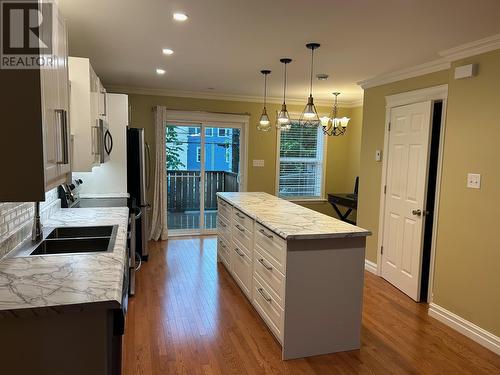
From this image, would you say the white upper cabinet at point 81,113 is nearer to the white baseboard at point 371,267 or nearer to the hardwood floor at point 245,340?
the hardwood floor at point 245,340

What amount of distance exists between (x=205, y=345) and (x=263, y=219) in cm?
106

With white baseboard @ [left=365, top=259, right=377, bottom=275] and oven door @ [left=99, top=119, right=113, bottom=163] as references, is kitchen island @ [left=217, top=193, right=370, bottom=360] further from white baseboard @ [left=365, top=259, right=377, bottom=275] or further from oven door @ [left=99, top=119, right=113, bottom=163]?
white baseboard @ [left=365, top=259, right=377, bottom=275]

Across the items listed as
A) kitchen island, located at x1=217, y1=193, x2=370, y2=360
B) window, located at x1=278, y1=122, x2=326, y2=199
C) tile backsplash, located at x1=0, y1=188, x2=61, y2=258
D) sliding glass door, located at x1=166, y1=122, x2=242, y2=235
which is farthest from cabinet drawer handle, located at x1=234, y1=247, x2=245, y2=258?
window, located at x1=278, y1=122, x2=326, y2=199

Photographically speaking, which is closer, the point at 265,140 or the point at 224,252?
the point at 224,252

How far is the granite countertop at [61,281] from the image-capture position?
4.33ft

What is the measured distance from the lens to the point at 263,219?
2.97 m

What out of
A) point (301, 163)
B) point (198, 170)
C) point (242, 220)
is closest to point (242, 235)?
point (242, 220)

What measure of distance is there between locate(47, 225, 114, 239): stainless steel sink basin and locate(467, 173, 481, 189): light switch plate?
2844 mm

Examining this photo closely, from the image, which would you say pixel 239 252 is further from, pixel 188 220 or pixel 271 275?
pixel 188 220

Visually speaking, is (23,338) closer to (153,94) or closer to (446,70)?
(446,70)

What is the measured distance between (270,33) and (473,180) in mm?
2029

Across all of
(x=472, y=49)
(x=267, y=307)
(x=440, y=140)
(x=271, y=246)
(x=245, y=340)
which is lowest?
(x=245, y=340)

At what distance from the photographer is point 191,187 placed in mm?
6156

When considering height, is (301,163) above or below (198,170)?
above
